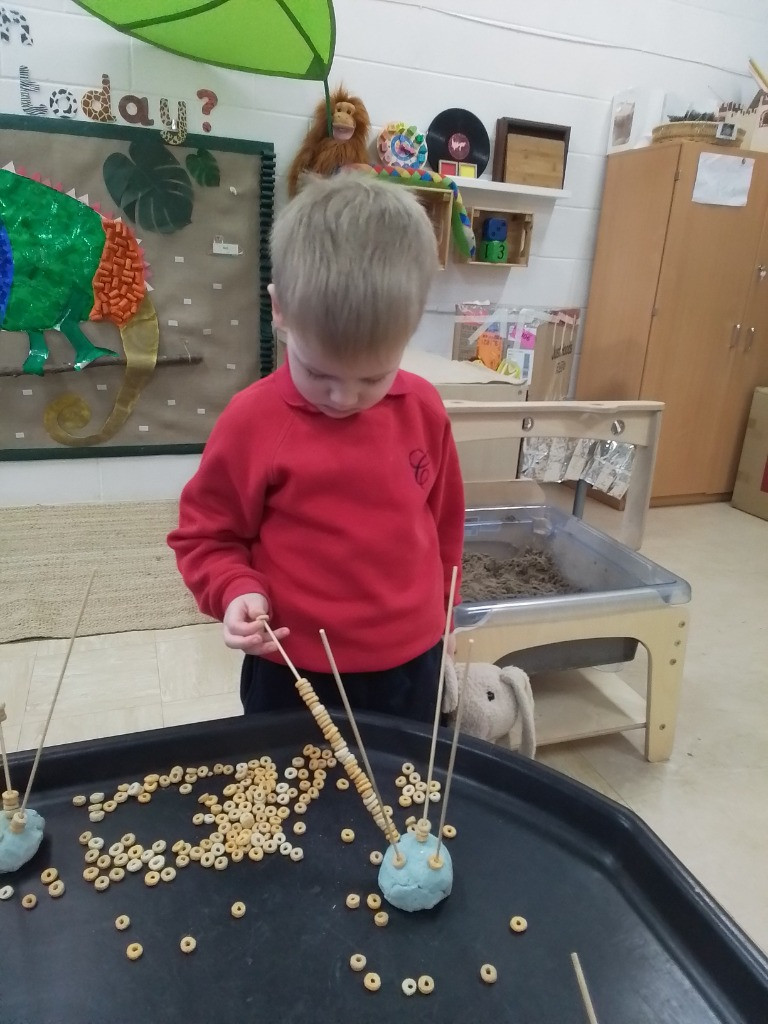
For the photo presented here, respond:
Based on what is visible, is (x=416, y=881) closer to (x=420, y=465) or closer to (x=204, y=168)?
(x=420, y=465)

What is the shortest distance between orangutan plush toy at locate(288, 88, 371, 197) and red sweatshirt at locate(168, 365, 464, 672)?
1944 mm

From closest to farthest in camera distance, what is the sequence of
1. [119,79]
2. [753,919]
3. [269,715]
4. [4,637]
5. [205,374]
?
[269,715] → [753,919] → [4,637] → [119,79] → [205,374]

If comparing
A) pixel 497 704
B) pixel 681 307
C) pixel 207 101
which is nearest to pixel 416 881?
pixel 497 704

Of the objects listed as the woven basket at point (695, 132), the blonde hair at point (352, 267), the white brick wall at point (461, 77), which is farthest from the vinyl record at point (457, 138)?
the blonde hair at point (352, 267)

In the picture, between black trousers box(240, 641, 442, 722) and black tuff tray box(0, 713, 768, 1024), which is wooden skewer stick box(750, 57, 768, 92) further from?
black tuff tray box(0, 713, 768, 1024)

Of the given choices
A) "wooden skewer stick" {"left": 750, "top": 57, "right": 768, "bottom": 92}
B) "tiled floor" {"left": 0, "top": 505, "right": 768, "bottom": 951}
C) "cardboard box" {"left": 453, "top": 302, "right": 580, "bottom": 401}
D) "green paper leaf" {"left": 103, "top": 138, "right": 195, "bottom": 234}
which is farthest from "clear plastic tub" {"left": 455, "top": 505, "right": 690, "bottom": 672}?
"wooden skewer stick" {"left": 750, "top": 57, "right": 768, "bottom": 92}

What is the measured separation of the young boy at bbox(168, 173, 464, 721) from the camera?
0.63 metres

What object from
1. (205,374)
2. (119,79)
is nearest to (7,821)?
(205,374)

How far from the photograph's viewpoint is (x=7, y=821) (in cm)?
58

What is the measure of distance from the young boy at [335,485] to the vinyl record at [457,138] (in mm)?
2212

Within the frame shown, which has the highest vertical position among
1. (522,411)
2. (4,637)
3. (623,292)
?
(623,292)

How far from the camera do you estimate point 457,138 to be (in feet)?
8.98

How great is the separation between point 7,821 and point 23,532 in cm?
210

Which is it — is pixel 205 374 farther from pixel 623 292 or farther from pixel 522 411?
pixel 623 292
